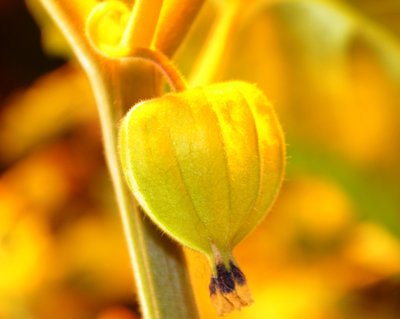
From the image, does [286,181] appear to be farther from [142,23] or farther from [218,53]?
[142,23]

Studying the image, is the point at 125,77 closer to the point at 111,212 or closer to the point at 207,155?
the point at 207,155

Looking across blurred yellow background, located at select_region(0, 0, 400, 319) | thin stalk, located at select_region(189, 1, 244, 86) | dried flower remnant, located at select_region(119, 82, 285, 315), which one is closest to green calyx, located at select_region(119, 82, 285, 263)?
dried flower remnant, located at select_region(119, 82, 285, 315)

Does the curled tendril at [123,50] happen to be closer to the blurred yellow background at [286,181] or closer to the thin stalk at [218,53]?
the thin stalk at [218,53]

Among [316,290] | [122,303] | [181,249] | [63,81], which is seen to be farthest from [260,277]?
[181,249]

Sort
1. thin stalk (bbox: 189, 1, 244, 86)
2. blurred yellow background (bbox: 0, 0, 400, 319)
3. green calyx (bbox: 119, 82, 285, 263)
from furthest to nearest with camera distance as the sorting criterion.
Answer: blurred yellow background (bbox: 0, 0, 400, 319) → thin stalk (bbox: 189, 1, 244, 86) → green calyx (bbox: 119, 82, 285, 263)

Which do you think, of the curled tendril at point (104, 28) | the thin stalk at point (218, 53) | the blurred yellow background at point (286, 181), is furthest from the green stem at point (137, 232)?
the blurred yellow background at point (286, 181)

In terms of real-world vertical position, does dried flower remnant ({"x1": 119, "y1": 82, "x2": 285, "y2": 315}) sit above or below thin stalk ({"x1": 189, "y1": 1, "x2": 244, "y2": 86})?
below

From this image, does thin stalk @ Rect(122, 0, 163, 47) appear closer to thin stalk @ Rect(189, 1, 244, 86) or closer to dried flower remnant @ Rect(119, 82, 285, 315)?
dried flower remnant @ Rect(119, 82, 285, 315)

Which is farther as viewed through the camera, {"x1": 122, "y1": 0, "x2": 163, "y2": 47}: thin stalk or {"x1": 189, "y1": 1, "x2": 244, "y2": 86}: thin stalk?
{"x1": 189, "y1": 1, "x2": 244, "y2": 86}: thin stalk
